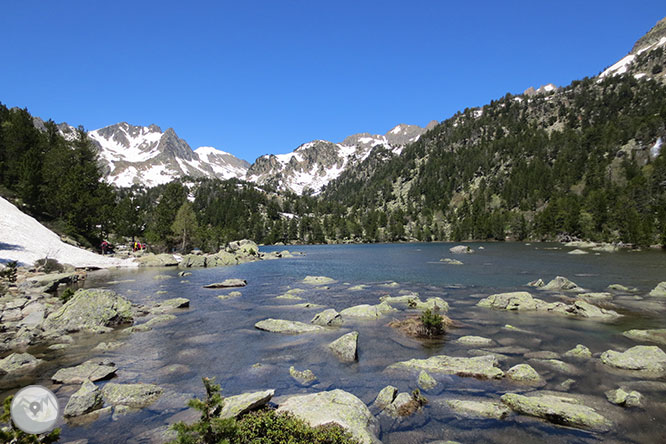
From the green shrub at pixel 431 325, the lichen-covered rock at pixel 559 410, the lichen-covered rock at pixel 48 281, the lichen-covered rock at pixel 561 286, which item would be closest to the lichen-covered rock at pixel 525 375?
the lichen-covered rock at pixel 559 410

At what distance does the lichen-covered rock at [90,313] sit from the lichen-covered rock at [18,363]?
23.5ft

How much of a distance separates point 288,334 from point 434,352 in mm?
10569

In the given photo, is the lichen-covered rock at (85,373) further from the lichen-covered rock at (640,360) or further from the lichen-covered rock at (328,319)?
the lichen-covered rock at (640,360)

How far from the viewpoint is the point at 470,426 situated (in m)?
12.6

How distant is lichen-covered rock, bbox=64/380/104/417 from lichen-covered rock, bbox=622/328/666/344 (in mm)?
31471

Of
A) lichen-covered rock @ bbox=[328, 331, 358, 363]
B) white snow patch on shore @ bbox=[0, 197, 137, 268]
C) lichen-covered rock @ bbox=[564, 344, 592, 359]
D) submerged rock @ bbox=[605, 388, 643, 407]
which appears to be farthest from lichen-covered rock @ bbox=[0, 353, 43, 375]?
white snow patch on shore @ bbox=[0, 197, 137, 268]

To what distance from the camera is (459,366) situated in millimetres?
17922

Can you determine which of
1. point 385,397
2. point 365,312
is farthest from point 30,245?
point 385,397

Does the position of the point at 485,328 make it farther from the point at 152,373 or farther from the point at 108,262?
the point at 108,262

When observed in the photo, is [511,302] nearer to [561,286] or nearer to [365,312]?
[561,286]

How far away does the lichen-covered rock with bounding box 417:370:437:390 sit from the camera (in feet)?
52.3

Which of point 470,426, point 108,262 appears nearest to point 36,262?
point 108,262

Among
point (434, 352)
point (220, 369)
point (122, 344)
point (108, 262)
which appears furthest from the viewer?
point (108, 262)

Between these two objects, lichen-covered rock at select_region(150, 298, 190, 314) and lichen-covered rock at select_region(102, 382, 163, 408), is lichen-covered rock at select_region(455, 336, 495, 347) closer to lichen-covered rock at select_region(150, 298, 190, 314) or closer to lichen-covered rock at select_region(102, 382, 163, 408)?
lichen-covered rock at select_region(102, 382, 163, 408)
